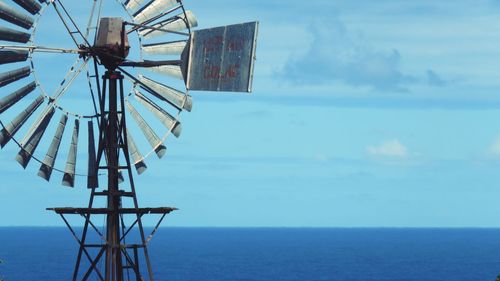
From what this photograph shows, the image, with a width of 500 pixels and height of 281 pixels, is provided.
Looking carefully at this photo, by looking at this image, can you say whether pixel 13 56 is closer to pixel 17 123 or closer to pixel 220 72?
pixel 17 123

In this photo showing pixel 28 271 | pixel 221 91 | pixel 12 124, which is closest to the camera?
pixel 221 91

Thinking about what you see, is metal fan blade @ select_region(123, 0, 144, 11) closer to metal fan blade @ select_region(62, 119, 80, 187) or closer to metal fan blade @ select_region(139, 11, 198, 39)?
metal fan blade @ select_region(139, 11, 198, 39)

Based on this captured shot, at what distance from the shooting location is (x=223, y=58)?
30.5 metres

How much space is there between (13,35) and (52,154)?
139 inches

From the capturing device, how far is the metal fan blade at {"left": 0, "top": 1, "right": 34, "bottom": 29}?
3156 centimetres

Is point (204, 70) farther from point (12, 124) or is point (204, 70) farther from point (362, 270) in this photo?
point (362, 270)

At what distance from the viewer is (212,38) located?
30797 mm

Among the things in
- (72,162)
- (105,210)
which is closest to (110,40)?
(72,162)

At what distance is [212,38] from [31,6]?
499cm

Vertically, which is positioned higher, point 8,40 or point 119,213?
point 8,40

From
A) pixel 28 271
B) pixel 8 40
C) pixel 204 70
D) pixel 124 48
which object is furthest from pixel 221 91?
pixel 28 271

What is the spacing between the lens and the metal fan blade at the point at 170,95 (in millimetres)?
33750

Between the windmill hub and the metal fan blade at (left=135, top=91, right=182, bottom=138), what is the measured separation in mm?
2044

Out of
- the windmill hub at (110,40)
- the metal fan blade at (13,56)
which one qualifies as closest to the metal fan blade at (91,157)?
the windmill hub at (110,40)
